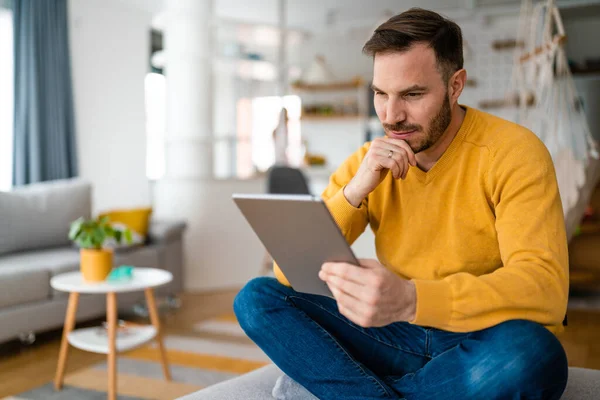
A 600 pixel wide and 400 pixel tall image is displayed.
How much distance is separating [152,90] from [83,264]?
14.5 feet

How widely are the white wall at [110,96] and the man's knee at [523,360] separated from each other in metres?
4.86

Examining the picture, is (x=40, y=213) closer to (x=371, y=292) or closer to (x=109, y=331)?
(x=109, y=331)

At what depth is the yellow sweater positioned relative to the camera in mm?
1027

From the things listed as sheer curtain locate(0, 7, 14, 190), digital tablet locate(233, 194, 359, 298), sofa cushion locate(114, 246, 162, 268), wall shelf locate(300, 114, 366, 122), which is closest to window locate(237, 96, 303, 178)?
wall shelf locate(300, 114, 366, 122)

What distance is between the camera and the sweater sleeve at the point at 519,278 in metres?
1.02

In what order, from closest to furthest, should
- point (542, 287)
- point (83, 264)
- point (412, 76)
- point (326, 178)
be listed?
1. point (542, 287)
2. point (412, 76)
3. point (83, 264)
4. point (326, 178)

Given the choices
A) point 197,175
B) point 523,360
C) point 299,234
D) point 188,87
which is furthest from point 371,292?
point 188,87

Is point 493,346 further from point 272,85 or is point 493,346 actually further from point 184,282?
point 272,85

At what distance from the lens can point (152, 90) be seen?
6.56 meters

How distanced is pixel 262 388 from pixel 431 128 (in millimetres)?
697

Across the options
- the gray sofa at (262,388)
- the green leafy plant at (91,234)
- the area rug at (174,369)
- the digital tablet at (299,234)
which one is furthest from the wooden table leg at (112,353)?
the digital tablet at (299,234)

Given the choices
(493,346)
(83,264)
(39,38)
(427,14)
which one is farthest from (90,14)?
(493,346)

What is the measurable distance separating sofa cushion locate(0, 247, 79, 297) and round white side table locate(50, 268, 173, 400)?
437 millimetres

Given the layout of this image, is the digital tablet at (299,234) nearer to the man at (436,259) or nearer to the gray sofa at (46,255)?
the man at (436,259)
